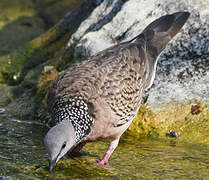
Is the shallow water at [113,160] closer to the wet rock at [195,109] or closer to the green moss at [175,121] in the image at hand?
the green moss at [175,121]

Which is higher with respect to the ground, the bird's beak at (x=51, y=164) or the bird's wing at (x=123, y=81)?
the bird's wing at (x=123, y=81)

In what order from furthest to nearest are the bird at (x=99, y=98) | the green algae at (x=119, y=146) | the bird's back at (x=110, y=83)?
the bird's back at (x=110, y=83) → the green algae at (x=119, y=146) → the bird at (x=99, y=98)

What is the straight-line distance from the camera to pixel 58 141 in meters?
4.32

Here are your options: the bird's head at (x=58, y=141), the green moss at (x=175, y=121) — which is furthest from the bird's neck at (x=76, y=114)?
the green moss at (x=175, y=121)

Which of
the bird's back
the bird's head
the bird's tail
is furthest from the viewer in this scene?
the bird's tail

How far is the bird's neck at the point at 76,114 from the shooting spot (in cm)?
483

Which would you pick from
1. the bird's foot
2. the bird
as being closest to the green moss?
the bird

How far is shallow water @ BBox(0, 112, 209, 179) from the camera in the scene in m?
4.75

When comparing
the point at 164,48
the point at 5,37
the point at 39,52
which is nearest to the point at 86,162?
the point at 164,48

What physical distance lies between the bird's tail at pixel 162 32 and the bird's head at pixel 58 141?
6.84ft

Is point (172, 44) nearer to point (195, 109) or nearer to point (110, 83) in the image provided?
point (195, 109)

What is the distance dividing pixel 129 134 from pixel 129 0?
255 centimetres

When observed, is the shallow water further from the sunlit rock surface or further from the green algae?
the sunlit rock surface

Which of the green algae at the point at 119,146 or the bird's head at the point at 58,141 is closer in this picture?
the bird's head at the point at 58,141
